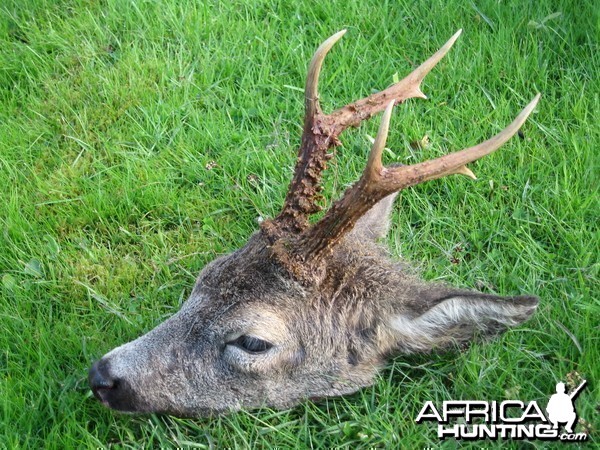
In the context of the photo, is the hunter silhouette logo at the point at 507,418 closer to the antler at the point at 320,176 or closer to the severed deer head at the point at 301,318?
the severed deer head at the point at 301,318

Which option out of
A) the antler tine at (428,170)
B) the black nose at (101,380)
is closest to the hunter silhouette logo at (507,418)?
the antler tine at (428,170)

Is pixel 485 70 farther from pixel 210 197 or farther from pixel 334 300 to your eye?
pixel 334 300

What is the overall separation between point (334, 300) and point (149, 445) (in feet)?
4.15

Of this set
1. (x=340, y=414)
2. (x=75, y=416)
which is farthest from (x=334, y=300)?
(x=75, y=416)

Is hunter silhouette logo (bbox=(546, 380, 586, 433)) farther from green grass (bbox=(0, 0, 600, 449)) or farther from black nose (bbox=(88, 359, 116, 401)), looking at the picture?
black nose (bbox=(88, 359, 116, 401))

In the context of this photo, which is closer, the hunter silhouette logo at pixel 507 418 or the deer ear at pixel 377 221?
the hunter silhouette logo at pixel 507 418

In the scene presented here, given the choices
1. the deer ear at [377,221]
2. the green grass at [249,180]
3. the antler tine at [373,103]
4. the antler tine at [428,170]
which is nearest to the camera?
the antler tine at [428,170]

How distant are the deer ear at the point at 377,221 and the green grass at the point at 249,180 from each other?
33 cm

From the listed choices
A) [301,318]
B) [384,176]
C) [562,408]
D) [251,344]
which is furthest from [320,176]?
[562,408]

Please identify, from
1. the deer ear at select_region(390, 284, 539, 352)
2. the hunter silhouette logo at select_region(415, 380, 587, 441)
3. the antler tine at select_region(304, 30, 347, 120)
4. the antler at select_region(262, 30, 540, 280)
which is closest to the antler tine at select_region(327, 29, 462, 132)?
the antler at select_region(262, 30, 540, 280)

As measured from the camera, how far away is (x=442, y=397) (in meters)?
4.15

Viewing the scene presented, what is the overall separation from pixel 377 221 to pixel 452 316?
1012 millimetres

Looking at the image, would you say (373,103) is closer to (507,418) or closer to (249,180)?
(507,418)

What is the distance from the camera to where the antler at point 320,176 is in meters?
3.48
